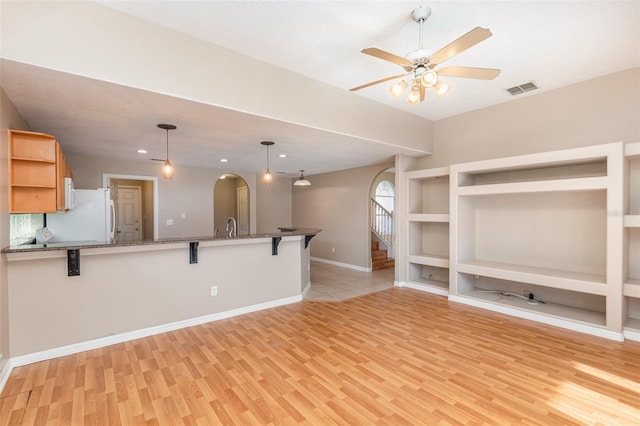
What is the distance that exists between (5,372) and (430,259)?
5480 millimetres

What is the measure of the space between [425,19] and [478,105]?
2748 mm

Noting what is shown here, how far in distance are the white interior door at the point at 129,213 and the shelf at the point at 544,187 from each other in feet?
25.6

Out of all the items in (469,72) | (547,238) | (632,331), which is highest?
(469,72)

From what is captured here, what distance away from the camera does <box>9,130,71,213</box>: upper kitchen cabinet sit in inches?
105

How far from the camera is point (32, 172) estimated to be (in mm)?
2752

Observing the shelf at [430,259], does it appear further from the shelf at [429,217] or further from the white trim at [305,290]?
the white trim at [305,290]

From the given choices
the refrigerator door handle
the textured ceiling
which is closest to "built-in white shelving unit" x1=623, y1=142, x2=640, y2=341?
the textured ceiling

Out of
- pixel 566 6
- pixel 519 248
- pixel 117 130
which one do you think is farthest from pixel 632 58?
A: pixel 117 130

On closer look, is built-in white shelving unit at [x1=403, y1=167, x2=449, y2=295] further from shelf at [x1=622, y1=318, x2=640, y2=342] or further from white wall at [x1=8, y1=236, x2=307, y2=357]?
white wall at [x1=8, y1=236, x2=307, y2=357]

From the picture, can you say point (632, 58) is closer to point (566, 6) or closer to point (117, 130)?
point (566, 6)

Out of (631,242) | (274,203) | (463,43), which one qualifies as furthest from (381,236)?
(463,43)

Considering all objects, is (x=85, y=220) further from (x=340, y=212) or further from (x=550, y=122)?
(x=550, y=122)

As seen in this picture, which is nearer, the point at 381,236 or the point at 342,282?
the point at 342,282

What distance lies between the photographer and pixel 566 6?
7.91ft
